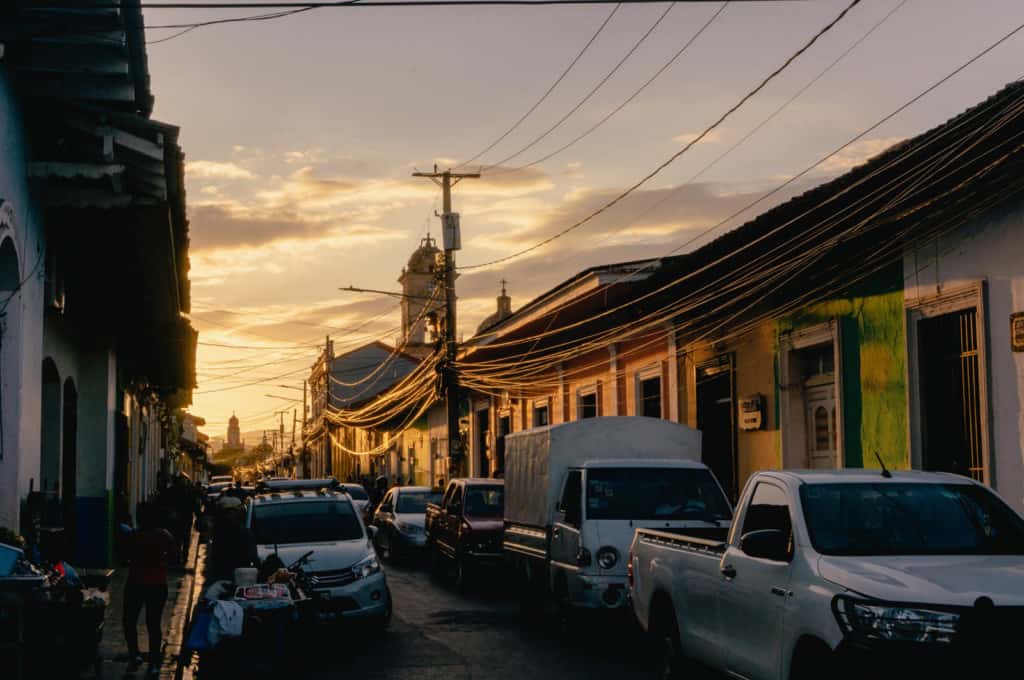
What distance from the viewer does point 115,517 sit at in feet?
78.5

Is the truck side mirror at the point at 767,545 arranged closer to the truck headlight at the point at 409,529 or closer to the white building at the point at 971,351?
the white building at the point at 971,351

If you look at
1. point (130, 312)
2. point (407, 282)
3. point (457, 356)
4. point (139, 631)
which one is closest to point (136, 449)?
point (457, 356)

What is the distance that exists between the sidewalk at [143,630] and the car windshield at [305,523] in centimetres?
155

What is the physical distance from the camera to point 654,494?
14.7 m

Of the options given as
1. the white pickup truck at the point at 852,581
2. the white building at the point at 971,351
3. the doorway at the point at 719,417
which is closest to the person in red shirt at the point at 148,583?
the white pickup truck at the point at 852,581

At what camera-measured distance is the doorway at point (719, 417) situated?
69.9 feet

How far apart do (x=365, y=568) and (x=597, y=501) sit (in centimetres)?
296

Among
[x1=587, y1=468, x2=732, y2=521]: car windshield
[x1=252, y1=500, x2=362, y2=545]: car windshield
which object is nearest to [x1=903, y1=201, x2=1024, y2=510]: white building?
[x1=587, y1=468, x2=732, y2=521]: car windshield

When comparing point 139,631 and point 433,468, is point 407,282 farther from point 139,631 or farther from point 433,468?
point 139,631

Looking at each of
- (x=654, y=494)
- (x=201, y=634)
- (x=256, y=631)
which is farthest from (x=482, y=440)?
(x=201, y=634)

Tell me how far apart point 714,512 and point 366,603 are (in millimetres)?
4215

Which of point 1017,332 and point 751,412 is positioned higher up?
point 1017,332

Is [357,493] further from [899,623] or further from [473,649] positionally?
[899,623]

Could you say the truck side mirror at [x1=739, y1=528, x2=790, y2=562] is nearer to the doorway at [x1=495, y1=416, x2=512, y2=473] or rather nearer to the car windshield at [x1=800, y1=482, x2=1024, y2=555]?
the car windshield at [x1=800, y1=482, x2=1024, y2=555]
